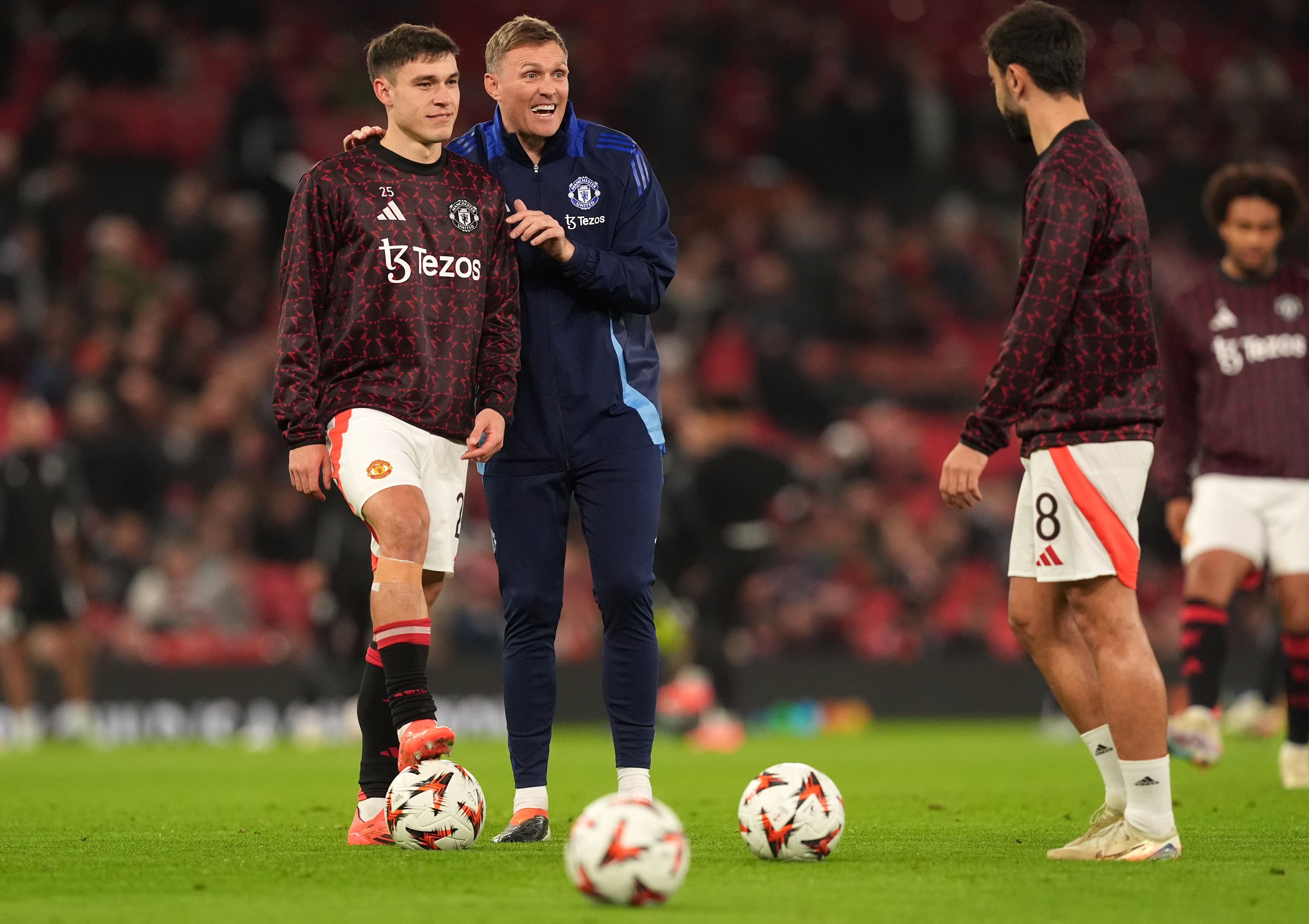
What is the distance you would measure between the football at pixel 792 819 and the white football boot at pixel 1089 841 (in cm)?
64

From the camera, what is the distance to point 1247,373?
8047 mm

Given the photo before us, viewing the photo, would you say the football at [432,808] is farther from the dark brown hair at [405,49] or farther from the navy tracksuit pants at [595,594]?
the dark brown hair at [405,49]

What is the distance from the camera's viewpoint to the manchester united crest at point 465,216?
552 centimetres

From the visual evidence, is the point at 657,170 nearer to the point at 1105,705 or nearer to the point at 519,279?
the point at 519,279

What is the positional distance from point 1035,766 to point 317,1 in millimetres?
14520

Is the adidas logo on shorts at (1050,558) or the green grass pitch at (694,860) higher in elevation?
the adidas logo on shorts at (1050,558)

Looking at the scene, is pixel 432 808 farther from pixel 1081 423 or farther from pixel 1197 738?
pixel 1197 738

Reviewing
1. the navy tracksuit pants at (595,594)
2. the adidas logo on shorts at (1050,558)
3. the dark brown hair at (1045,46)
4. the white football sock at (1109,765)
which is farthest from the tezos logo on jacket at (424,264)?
the white football sock at (1109,765)

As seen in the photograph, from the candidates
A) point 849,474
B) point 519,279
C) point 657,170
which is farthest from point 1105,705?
point 657,170

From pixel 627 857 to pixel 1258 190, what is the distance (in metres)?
5.41

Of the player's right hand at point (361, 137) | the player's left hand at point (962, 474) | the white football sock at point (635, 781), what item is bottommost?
the white football sock at point (635, 781)

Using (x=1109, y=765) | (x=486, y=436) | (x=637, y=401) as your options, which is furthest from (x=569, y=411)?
(x=1109, y=765)

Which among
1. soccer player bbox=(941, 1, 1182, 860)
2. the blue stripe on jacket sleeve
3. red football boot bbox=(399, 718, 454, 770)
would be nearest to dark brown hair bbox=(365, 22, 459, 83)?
the blue stripe on jacket sleeve

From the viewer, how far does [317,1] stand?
Answer: 20.4 metres
